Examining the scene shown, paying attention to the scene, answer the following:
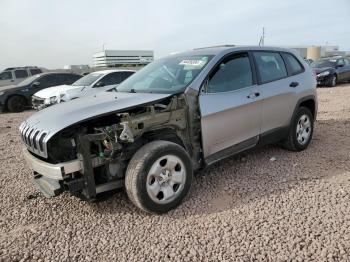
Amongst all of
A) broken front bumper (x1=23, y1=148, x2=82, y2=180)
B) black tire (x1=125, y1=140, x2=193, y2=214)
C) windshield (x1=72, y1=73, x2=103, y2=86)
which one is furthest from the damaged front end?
windshield (x1=72, y1=73, x2=103, y2=86)

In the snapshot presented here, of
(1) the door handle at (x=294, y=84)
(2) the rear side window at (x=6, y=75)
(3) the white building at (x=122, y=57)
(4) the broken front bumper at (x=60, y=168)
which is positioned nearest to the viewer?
(4) the broken front bumper at (x=60, y=168)

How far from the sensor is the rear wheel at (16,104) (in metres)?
12.7

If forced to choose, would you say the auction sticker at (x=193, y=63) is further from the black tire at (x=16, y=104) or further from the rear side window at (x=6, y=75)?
the rear side window at (x=6, y=75)

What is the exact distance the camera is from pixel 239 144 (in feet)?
13.6

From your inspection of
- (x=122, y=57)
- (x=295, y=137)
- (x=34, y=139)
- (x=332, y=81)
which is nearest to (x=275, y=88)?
(x=295, y=137)

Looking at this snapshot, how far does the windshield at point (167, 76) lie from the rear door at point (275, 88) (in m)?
0.97

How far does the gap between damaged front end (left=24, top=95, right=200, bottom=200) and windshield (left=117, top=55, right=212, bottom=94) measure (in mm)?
393

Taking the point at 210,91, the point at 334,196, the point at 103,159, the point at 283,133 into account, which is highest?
the point at 210,91

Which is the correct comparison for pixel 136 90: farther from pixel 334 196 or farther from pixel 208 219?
pixel 334 196

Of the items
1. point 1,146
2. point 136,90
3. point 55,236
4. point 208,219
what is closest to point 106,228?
point 55,236

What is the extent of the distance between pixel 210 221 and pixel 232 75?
1.90 m

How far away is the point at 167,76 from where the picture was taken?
4.16 metres

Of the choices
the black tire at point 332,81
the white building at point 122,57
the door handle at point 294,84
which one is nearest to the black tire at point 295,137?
the door handle at point 294,84

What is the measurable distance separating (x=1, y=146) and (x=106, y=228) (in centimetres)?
454
